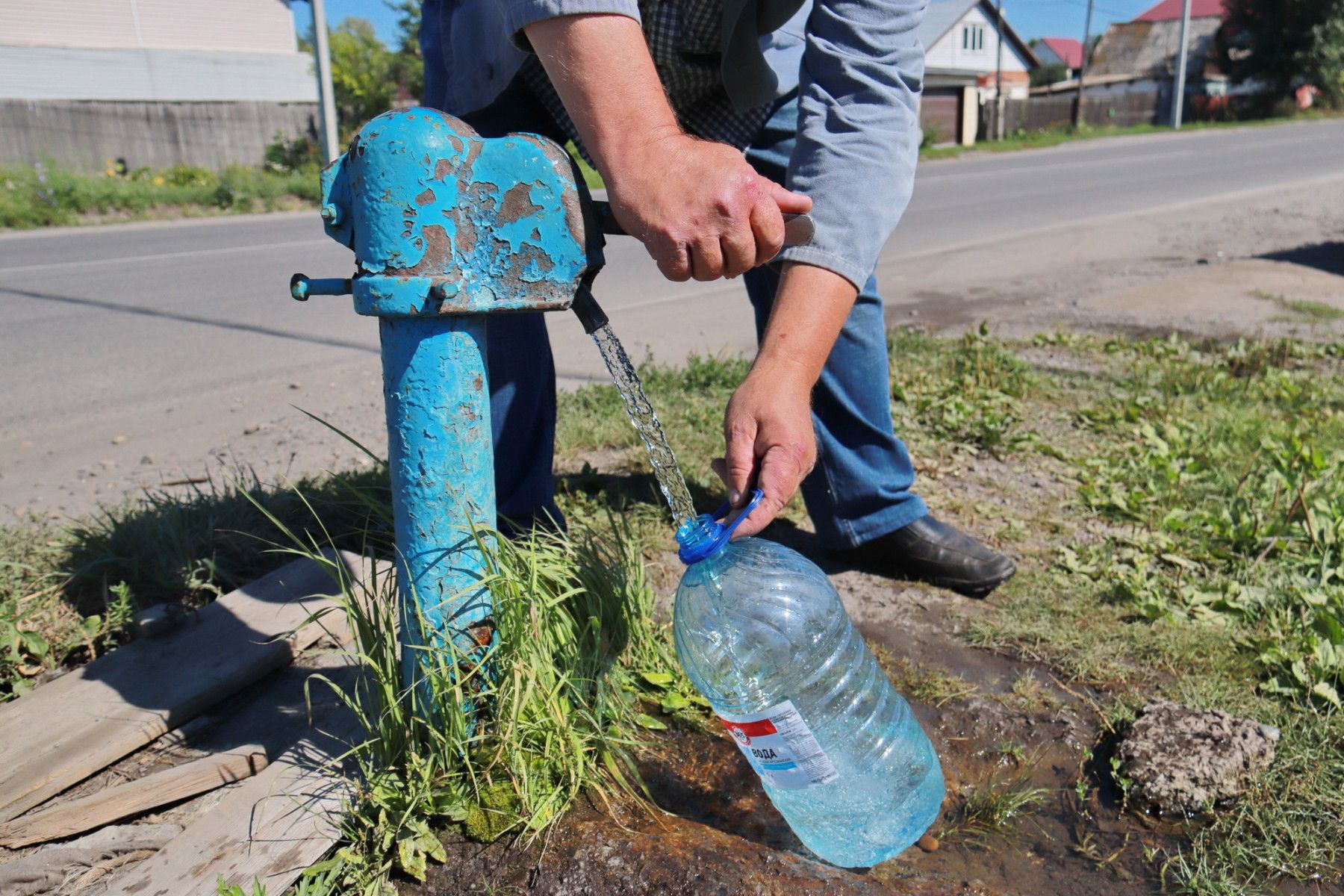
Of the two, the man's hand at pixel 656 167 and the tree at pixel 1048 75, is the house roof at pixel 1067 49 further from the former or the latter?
the man's hand at pixel 656 167

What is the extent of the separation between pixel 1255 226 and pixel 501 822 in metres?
11.8

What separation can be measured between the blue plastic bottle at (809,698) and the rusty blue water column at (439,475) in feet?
1.20

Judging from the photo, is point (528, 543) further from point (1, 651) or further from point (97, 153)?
point (97, 153)

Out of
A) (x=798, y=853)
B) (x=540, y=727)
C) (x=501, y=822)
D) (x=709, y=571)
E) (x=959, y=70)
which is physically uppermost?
(x=959, y=70)

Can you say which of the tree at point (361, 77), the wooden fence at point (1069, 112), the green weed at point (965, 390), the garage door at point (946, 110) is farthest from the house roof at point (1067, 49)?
the green weed at point (965, 390)

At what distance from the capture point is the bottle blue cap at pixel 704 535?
4.96 feet

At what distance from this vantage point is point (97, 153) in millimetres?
20375

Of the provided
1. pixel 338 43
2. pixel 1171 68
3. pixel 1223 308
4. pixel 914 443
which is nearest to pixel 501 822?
pixel 914 443

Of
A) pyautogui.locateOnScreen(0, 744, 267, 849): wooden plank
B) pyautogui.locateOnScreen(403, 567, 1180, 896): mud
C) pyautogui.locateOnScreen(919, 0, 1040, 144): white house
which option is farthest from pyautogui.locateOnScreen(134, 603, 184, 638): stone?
pyautogui.locateOnScreen(919, 0, 1040, 144): white house

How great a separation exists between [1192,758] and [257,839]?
1.64 metres

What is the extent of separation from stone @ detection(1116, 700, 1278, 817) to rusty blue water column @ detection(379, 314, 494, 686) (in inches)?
48.9

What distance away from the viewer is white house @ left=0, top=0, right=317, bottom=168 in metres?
20.2

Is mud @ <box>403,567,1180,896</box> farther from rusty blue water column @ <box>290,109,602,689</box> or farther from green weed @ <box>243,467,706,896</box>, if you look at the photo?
rusty blue water column @ <box>290,109,602,689</box>

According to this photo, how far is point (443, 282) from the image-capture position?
145 centimetres
